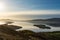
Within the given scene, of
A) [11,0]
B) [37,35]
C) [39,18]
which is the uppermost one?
[11,0]

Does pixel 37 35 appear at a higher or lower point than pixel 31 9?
lower

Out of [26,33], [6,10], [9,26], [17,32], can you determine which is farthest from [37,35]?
[6,10]

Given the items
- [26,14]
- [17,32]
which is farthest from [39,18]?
[17,32]

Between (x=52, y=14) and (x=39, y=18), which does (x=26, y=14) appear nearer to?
(x=39, y=18)

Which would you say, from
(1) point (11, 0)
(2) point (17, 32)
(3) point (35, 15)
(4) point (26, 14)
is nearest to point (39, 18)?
(3) point (35, 15)

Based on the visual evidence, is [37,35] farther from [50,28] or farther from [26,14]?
[26,14]

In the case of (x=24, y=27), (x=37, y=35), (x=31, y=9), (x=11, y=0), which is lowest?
(x=37, y=35)

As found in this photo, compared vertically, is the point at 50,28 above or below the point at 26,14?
below
